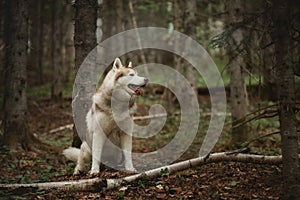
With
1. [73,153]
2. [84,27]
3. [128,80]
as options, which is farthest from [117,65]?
[73,153]

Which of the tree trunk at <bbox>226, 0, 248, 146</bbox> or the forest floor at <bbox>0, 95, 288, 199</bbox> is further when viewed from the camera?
the tree trunk at <bbox>226, 0, 248, 146</bbox>

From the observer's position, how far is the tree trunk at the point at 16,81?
33.1 ft

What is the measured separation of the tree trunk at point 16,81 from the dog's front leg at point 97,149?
3.82m

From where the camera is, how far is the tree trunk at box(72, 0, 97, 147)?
8641mm

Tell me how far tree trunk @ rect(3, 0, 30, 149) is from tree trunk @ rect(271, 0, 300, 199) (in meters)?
7.70

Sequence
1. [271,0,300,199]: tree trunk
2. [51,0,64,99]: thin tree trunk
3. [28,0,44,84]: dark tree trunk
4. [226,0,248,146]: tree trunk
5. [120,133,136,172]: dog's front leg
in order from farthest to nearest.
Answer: [28,0,44,84]: dark tree trunk → [51,0,64,99]: thin tree trunk → [226,0,248,146]: tree trunk → [120,133,136,172]: dog's front leg → [271,0,300,199]: tree trunk

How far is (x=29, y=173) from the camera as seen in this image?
8.23 metres

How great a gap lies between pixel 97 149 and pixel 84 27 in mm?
3137

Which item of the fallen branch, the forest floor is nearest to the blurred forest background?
the fallen branch

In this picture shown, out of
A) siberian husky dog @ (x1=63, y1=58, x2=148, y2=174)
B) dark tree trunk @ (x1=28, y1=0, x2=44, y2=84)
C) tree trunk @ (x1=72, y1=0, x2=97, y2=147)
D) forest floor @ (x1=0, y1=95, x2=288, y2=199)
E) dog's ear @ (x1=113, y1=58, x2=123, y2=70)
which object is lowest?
forest floor @ (x1=0, y1=95, x2=288, y2=199)

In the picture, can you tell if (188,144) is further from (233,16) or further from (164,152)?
(233,16)

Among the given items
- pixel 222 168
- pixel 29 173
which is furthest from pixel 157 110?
pixel 222 168

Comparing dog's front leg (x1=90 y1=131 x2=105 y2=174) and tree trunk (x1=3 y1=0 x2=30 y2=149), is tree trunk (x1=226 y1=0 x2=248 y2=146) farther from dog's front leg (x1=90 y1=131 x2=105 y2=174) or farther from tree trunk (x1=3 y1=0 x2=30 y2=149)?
tree trunk (x1=3 y1=0 x2=30 y2=149)

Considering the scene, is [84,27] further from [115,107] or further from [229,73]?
[229,73]
